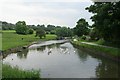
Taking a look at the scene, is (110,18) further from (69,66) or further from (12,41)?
(12,41)

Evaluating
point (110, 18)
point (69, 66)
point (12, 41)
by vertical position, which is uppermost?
point (110, 18)

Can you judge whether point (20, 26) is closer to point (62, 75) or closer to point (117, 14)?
point (117, 14)

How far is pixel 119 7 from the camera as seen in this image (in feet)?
152

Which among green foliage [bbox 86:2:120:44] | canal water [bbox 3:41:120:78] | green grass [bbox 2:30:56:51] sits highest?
green foliage [bbox 86:2:120:44]

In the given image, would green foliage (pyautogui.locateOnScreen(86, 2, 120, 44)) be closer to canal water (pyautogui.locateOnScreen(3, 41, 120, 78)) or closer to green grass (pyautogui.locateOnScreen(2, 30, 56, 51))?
canal water (pyautogui.locateOnScreen(3, 41, 120, 78))

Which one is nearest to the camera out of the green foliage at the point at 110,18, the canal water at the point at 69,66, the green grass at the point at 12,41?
the canal water at the point at 69,66

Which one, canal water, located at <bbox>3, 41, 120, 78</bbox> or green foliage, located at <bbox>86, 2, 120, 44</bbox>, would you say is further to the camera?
green foliage, located at <bbox>86, 2, 120, 44</bbox>

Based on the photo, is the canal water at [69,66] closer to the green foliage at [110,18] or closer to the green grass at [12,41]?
the green foliage at [110,18]

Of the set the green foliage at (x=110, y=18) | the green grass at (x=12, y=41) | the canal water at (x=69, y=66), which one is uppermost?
the green foliage at (x=110, y=18)

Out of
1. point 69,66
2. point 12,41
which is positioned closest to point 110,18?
point 69,66

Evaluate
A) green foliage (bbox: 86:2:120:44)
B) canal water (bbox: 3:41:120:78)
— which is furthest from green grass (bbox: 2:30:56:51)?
green foliage (bbox: 86:2:120:44)

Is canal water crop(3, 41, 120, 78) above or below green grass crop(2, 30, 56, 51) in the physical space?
below

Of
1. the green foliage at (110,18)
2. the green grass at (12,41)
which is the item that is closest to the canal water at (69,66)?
the green foliage at (110,18)

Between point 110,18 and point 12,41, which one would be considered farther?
point 12,41
